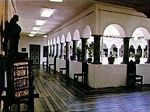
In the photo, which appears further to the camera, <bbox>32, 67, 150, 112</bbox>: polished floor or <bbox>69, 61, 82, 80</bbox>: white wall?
<bbox>69, 61, 82, 80</bbox>: white wall

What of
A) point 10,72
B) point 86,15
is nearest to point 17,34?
point 10,72

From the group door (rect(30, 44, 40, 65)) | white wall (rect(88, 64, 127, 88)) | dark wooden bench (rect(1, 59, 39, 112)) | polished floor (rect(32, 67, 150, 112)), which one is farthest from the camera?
door (rect(30, 44, 40, 65))

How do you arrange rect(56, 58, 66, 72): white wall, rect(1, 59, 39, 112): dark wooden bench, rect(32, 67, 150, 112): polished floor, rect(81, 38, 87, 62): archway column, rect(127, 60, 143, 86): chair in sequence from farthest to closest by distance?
rect(56, 58, 66, 72): white wall, rect(81, 38, 87, 62): archway column, rect(127, 60, 143, 86): chair, rect(32, 67, 150, 112): polished floor, rect(1, 59, 39, 112): dark wooden bench

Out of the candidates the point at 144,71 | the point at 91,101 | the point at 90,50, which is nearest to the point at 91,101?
the point at 91,101

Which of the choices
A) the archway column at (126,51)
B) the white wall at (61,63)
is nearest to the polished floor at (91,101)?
the archway column at (126,51)

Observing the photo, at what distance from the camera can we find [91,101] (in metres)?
6.41

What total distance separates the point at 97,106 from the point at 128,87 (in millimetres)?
3311

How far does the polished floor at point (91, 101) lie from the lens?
5559mm

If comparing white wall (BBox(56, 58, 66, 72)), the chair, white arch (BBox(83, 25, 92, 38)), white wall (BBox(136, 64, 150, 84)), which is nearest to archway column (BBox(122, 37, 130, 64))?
the chair

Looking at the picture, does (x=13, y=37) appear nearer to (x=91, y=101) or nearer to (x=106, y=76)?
(x=91, y=101)

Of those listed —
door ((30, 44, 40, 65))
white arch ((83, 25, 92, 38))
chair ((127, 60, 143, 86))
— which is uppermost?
white arch ((83, 25, 92, 38))

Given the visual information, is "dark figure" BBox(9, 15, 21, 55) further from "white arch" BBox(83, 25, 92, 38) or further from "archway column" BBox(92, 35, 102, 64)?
"white arch" BBox(83, 25, 92, 38)

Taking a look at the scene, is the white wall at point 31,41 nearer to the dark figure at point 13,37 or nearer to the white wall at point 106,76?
the white wall at point 106,76

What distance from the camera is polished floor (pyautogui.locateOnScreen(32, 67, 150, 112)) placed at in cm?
556
